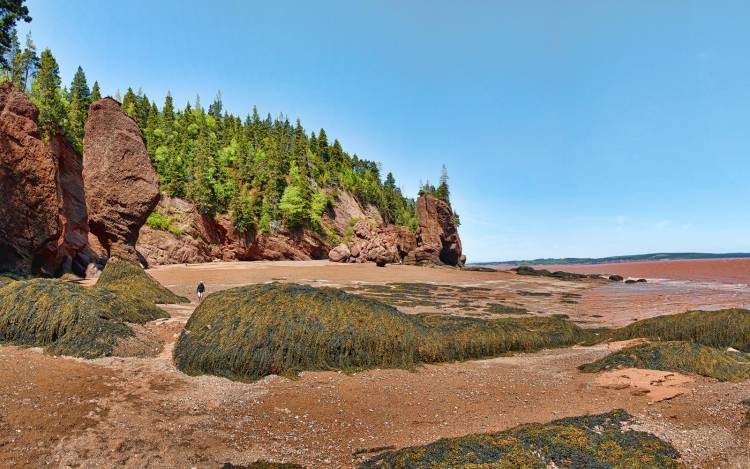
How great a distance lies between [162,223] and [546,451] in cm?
4683

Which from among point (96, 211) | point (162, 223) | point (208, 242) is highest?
point (162, 223)

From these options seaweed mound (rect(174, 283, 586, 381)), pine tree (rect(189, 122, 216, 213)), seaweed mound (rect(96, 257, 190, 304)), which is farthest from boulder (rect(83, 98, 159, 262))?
seaweed mound (rect(174, 283, 586, 381))

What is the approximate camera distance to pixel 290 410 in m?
6.20

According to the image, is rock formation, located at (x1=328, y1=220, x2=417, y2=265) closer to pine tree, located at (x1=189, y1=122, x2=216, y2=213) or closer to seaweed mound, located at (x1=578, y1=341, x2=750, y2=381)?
pine tree, located at (x1=189, y1=122, x2=216, y2=213)

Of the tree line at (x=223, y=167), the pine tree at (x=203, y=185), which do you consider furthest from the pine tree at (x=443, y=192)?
the pine tree at (x=203, y=185)

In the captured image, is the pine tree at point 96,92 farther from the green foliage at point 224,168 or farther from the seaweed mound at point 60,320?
the seaweed mound at point 60,320

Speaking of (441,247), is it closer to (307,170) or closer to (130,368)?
(307,170)

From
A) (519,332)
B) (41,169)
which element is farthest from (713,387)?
(41,169)

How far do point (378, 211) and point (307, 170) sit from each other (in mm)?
22247

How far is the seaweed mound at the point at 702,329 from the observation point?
10664 millimetres

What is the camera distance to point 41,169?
2078 cm

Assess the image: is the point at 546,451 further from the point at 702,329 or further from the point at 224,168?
the point at 224,168

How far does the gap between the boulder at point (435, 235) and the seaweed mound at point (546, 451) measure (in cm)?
5010

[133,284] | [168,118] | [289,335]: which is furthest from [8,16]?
[168,118]
